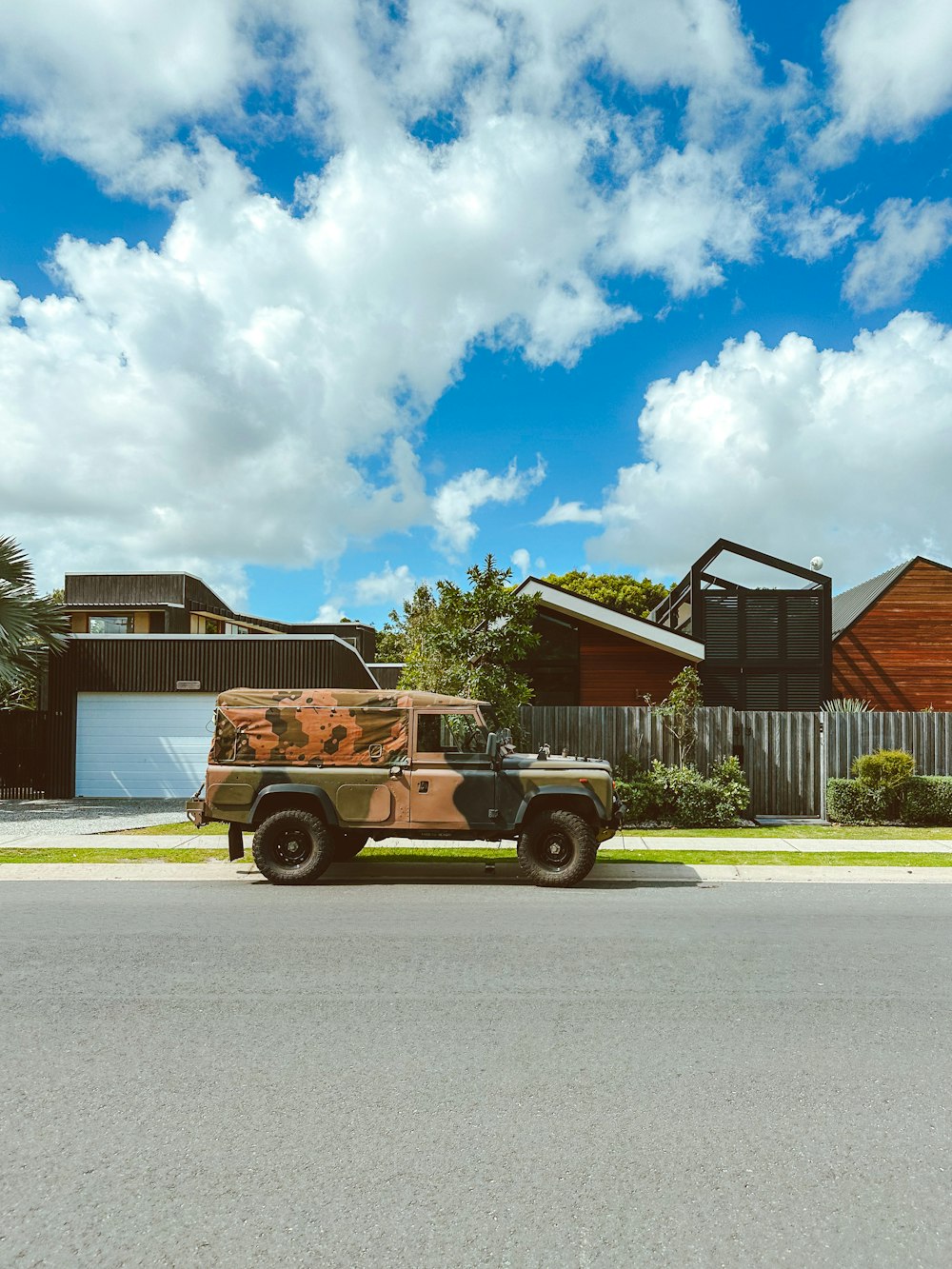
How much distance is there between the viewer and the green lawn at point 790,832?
1502 cm

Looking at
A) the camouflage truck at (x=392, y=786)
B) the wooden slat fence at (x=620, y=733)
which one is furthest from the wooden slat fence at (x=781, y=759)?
the camouflage truck at (x=392, y=786)

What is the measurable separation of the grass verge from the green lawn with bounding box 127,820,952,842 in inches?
64.5

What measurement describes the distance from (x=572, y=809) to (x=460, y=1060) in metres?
5.79

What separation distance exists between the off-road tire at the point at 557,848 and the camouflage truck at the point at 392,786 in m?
0.01

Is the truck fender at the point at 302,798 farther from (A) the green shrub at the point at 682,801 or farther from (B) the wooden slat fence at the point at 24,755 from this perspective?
(B) the wooden slat fence at the point at 24,755

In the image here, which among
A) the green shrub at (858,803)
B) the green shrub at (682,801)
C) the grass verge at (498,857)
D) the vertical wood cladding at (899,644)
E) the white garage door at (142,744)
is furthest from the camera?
the vertical wood cladding at (899,644)

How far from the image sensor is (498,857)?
1275 centimetres

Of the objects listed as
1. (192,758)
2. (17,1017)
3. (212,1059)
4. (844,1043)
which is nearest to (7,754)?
A: (192,758)

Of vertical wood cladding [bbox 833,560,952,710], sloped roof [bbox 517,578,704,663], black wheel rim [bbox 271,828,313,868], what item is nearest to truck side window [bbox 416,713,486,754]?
black wheel rim [bbox 271,828,313,868]

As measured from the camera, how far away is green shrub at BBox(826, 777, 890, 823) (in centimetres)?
1658

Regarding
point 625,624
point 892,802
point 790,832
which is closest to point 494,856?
point 790,832

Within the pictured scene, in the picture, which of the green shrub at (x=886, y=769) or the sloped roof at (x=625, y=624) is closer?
the green shrub at (x=886, y=769)

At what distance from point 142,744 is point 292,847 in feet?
39.0

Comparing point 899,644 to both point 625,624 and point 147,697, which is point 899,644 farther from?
point 147,697
